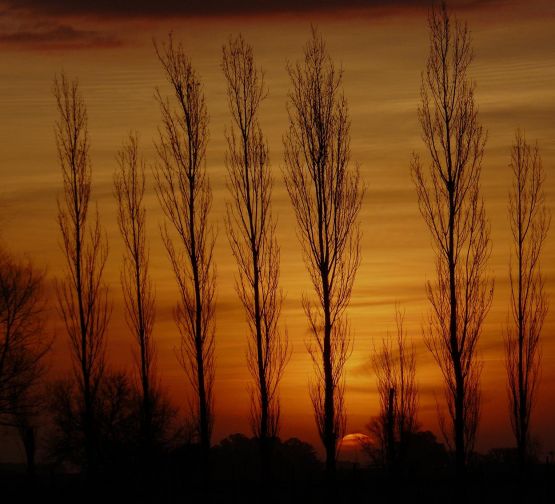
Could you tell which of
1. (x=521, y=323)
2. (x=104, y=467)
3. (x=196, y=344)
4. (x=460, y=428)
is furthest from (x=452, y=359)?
(x=104, y=467)


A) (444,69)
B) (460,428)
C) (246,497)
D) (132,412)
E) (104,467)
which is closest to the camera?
(460,428)

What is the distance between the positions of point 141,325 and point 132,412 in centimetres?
2415

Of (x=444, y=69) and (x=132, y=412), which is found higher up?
(x=444, y=69)

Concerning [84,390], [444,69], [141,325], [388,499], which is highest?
[444,69]

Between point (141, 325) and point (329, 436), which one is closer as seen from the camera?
point (329, 436)

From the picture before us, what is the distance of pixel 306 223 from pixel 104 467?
16604 millimetres

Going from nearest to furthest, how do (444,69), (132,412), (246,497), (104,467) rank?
1. (444,69)
2. (246,497)
3. (104,467)
4. (132,412)

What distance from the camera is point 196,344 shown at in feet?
87.0

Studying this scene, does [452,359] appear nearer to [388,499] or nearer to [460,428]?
[460,428]

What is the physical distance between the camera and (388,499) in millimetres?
30500

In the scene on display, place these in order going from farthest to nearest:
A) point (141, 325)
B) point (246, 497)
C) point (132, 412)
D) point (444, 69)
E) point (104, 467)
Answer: point (132, 412) → point (104, 467) → point (141, 325) → point (246, 497) → point (444, 69)

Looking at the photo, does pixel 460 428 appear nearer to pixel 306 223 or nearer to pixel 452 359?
pixel 452 359

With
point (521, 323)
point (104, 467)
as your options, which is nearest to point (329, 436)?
point (521, 323)

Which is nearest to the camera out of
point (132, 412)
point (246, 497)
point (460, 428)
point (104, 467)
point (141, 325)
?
point (460, 428)
